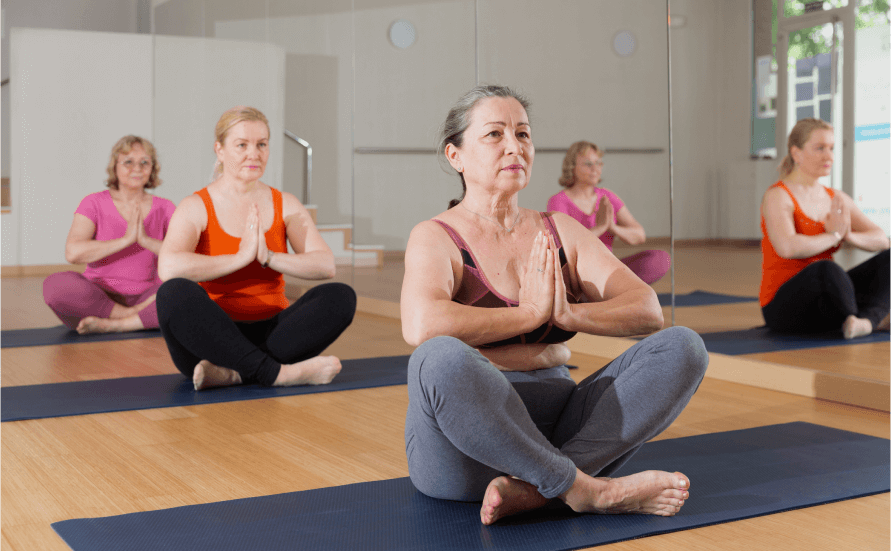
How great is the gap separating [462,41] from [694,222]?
6.81 ft

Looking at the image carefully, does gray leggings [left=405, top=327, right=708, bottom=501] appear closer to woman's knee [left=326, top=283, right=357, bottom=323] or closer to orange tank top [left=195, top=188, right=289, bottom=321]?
woman's knee [left=326, top=283, right=357, bottom=323]

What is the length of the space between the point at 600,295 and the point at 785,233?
4.76 feet

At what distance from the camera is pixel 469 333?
165 cm

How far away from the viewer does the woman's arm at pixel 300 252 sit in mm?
2990

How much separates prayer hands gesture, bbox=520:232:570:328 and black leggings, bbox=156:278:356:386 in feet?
5.03

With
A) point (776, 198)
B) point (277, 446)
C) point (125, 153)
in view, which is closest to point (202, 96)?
point (125, 153)

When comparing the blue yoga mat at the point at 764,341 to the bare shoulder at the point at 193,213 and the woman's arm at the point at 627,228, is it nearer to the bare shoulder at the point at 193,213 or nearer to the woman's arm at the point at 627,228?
the woman's arm at the point at 627,228

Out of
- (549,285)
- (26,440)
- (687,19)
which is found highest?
(687,19)

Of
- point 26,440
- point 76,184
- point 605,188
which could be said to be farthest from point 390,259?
point 76,184

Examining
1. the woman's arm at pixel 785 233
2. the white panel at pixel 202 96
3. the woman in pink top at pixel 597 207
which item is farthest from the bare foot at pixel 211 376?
the white panel at pixel 202 96

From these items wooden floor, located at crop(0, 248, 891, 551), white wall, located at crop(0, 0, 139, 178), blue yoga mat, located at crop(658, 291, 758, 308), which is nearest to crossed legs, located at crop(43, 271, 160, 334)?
wooden floor, located at crop(0, 248, 891, 551)

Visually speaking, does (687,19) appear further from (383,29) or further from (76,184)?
(76,184)

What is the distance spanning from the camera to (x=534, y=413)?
1785mm

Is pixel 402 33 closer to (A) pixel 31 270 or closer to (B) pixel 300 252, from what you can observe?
(B) pixel 300 252
